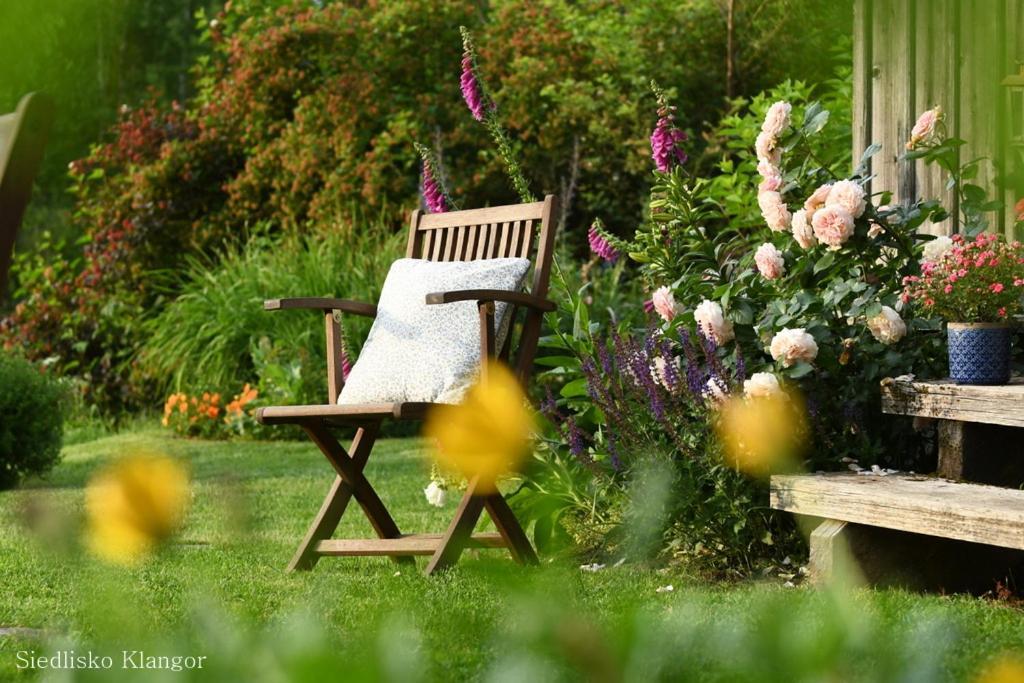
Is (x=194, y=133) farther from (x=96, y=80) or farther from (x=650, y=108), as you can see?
(x=96, y=80)

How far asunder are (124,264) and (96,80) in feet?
20.0

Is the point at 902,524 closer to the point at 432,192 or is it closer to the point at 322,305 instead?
the point at 322,305

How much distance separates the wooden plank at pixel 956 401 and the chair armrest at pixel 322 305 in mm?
1402

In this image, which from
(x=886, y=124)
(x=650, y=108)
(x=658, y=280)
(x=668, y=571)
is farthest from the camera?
(x=650, y=108)

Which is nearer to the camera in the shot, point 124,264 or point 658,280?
point 658,280

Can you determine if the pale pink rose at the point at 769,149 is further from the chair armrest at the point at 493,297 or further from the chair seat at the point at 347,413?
the chair seat at the point at 347,413

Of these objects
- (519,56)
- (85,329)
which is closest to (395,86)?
(519,56)

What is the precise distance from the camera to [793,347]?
128 inches

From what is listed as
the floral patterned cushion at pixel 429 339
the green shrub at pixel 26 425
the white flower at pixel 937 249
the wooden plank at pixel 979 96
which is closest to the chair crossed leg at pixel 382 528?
the floral patterned cushion at pixel 429 339

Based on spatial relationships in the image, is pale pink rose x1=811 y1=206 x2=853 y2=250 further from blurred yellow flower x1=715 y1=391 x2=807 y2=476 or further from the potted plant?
blurred yellow flower x1=715 y1=391 x2=807 y2=476

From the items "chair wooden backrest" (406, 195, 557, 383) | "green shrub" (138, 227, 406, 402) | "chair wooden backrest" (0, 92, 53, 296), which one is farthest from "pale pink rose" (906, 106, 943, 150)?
"green shrub" (138, 227, 406, 402)

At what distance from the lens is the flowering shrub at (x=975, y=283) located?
3.25m

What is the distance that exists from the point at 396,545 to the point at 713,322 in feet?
3.20

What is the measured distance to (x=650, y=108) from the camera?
352 inches
